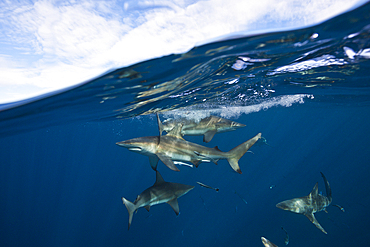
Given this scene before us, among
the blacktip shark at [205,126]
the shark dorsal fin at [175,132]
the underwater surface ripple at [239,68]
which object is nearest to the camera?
the shark dorsal fin at [175,132]

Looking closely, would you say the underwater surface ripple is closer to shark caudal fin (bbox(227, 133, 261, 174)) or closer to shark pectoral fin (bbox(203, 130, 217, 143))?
shark pectoral fin (bbox(203, 130, 217, 143))

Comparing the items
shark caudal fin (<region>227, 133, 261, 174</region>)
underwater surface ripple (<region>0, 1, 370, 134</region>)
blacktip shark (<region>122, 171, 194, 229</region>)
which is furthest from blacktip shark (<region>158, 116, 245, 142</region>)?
blacktip shark (<region>122, 171, 194, 229</region>)

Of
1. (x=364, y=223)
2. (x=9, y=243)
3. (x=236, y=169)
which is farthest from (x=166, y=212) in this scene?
(x=364, y=223)

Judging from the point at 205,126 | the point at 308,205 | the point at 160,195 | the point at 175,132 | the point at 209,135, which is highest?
the point at 175,132

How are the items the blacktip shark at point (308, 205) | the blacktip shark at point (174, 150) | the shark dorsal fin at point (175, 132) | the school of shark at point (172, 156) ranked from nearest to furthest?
the blacktip shark at point (174, 150), the school of shark at point (172, 156), the shark dorsal fin at point (175, 132), the blacktip shark at point (308, 205)

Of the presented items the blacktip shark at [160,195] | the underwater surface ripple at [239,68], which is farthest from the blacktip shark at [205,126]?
the blacktip shark at [160,195]

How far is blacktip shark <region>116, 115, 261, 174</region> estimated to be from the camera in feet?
15.5

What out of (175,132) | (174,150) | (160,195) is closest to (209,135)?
(175,132)

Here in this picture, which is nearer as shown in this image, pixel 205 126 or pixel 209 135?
pixel 209 135

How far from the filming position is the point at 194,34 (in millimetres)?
5324

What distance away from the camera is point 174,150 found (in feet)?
17.1

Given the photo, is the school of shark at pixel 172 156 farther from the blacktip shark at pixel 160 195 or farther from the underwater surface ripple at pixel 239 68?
the underwater surface ripple at pixel 239 68

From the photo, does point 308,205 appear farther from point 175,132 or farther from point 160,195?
point 175,132

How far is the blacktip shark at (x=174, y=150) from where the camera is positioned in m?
4.72
